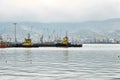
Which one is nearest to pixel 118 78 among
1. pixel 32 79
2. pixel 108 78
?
pixel 108 78

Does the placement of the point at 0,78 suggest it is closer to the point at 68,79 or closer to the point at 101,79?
the point at 68,79

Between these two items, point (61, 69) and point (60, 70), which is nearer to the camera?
point (60, 70)

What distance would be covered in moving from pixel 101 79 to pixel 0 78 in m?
11.1

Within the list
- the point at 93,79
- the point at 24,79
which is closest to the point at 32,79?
the point at 24,79

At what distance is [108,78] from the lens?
3953 cm

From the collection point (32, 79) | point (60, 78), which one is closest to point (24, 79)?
point (32, 79)

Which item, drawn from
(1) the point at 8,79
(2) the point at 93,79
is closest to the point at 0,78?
(1) the point at 8,79

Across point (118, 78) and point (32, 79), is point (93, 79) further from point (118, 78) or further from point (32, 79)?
point (32, 79)

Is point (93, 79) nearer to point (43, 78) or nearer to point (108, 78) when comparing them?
point (108, 78)

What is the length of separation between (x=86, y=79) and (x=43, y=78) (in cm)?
489

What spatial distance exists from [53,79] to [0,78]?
236 inches

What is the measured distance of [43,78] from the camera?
39.9 metres

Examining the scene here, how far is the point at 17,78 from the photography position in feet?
131

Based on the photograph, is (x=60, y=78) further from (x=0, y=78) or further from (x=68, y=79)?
(x=0, y=78)
